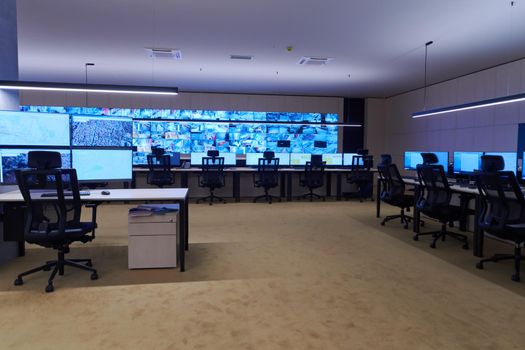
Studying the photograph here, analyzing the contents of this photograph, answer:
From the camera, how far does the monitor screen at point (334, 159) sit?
925 centimetres

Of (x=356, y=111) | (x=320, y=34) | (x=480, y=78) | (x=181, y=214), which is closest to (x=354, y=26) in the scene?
(x=320, y=34)

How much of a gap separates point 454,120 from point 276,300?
736 centimetres

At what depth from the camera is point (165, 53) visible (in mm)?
6516

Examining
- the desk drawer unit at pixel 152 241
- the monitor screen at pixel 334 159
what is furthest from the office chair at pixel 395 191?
the desk drawer unit at pixel 152 241

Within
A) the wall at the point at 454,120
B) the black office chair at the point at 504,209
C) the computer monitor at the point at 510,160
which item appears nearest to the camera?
the black office chair at the point at 504,209

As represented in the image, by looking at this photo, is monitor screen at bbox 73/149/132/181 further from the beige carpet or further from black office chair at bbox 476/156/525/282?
black office chair at bbox 476/156/525/282

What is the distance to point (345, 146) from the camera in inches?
448

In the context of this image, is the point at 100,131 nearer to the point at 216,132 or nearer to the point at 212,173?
the point at 212,173

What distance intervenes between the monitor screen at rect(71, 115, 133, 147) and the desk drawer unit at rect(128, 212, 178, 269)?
108 cm

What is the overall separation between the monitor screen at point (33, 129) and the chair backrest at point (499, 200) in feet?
14.5

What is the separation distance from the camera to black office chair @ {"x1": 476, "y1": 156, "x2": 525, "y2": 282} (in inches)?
132


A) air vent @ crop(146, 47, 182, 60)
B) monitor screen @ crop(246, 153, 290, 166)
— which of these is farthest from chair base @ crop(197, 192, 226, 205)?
air vent @ crop(146, 47, 182, 60)

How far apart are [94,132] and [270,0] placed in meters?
2.57

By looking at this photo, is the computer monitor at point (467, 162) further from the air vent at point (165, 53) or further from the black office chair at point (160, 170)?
the black office chair at point (160, 170)
